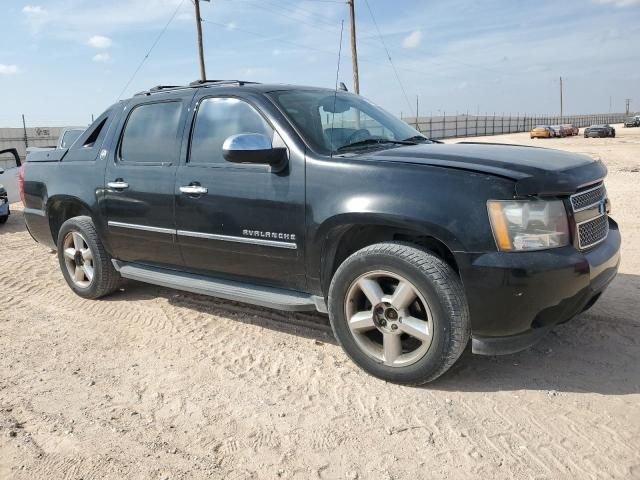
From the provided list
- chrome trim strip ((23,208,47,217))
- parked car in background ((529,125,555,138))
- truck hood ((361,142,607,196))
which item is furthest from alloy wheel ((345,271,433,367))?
parked car in background ((529,125,555,138))

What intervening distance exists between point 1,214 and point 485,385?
31.0 ft

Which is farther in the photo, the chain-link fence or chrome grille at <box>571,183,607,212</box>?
the chain-link fence

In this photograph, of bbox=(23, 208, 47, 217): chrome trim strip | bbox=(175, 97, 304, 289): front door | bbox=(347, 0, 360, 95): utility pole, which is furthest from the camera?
bbox=(347, 0, 360, 95): utility pole

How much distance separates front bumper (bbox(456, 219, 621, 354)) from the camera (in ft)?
9.70

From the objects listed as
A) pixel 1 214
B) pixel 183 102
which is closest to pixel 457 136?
pixel 1 214

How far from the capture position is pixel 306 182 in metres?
3.57

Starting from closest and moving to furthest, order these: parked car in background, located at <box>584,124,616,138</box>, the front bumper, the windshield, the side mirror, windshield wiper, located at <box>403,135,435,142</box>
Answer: the front bumper
the side mirror
the windshield
windshield wiper, located at <box>403,135,435,142</box>
parked car in background, located at <box>584,124,616,138</box>

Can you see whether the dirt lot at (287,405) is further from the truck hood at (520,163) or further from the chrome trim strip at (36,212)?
the chrome trim strip at (36,212)

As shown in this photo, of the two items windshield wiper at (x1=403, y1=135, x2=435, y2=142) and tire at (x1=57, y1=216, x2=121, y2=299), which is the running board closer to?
tire at (x1=57, y1=216, x2=121, y2=299)

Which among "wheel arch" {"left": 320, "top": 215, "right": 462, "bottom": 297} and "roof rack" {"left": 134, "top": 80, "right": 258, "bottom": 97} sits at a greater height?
"roof rack" {"left": 134, "top": 80, "right": 258, "bottom": 97}

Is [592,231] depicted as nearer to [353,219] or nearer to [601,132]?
[353,219]

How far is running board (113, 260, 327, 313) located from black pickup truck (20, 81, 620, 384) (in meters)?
0.01

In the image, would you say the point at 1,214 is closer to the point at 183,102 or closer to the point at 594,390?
the point at 183,102

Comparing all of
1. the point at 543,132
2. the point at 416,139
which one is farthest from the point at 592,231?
the point at 543,132
